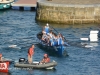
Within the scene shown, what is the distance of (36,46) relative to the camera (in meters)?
82.2

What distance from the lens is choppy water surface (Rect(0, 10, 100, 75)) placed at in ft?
231

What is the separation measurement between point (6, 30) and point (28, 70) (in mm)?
25346

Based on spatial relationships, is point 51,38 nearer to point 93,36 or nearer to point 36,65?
point 93,36

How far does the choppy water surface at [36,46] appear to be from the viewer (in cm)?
7032

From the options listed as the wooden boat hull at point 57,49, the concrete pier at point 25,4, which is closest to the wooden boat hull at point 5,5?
the concrete pier at point 25,4

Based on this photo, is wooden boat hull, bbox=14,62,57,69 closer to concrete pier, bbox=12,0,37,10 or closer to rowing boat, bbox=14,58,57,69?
rowing boat, bbox=14,58,57,69

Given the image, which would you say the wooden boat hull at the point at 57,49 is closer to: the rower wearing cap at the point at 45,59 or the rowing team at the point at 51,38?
the rowing team at the point at 51,38

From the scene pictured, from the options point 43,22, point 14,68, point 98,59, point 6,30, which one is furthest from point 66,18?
point 14,68

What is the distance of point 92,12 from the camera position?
99562 mm

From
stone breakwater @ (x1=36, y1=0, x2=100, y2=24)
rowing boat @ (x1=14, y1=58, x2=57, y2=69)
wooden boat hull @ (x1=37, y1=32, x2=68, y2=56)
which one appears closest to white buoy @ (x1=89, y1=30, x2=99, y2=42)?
wooden boat hull @ (x1=37, y1=32, x2=68, y2=56)

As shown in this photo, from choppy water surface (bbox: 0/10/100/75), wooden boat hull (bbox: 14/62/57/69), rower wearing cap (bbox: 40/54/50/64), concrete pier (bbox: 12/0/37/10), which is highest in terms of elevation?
rower wearing cap (bbox: 40/54/50/64)

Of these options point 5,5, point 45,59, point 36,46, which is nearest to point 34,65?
point 45,59

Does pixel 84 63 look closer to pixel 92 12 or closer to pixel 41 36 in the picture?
→ pixel 41 36

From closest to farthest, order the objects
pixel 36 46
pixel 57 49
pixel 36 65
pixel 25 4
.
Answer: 1. pixel 36 65
2. pixel 57 49
3. pixel 36 46
4. pixel 25 4
